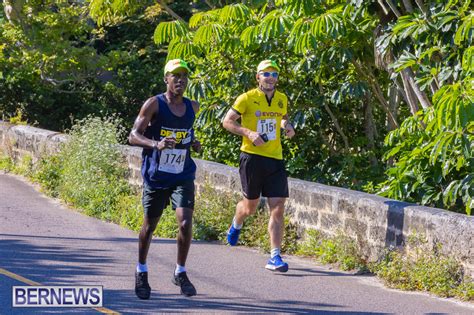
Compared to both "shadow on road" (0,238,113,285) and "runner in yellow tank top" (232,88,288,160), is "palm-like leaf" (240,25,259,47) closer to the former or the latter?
"runner in yellow tank top" (232,88,288,160)

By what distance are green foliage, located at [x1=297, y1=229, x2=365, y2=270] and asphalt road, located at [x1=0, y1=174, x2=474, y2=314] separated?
0.48 ft

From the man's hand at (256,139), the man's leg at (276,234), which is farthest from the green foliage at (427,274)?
the man's hand at (256,139)

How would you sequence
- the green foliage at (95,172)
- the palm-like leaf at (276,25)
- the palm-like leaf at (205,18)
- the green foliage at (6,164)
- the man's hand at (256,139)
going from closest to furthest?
the man's hand at (256,139) → the palm-like leaf at (276,25) → the green foliage at (95,172) → the palm-like leaf at (205,18) → the green foliage at (6,164)

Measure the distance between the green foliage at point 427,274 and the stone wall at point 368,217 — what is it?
0.31ft

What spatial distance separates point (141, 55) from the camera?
25.3 metres

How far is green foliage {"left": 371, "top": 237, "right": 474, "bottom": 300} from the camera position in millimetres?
8625

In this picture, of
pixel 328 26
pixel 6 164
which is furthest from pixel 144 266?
pixel 6 164

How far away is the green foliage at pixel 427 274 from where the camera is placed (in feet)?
28.3

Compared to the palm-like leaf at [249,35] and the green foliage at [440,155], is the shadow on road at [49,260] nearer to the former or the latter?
the green foliage at [440,155]

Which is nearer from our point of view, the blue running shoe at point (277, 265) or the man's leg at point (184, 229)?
the man's leg at point (184, 229)

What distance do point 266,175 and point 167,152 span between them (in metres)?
1.65

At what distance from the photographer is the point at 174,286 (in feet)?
29.1

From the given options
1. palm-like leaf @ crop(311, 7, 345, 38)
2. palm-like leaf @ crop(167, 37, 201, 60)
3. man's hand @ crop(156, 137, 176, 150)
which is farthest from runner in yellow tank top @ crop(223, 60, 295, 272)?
palm-like leaf @ crop(167, 37, 201, 60)

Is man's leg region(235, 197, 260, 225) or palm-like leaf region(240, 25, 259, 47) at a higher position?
palm-like leaf region(240, 25, 259, 47)
